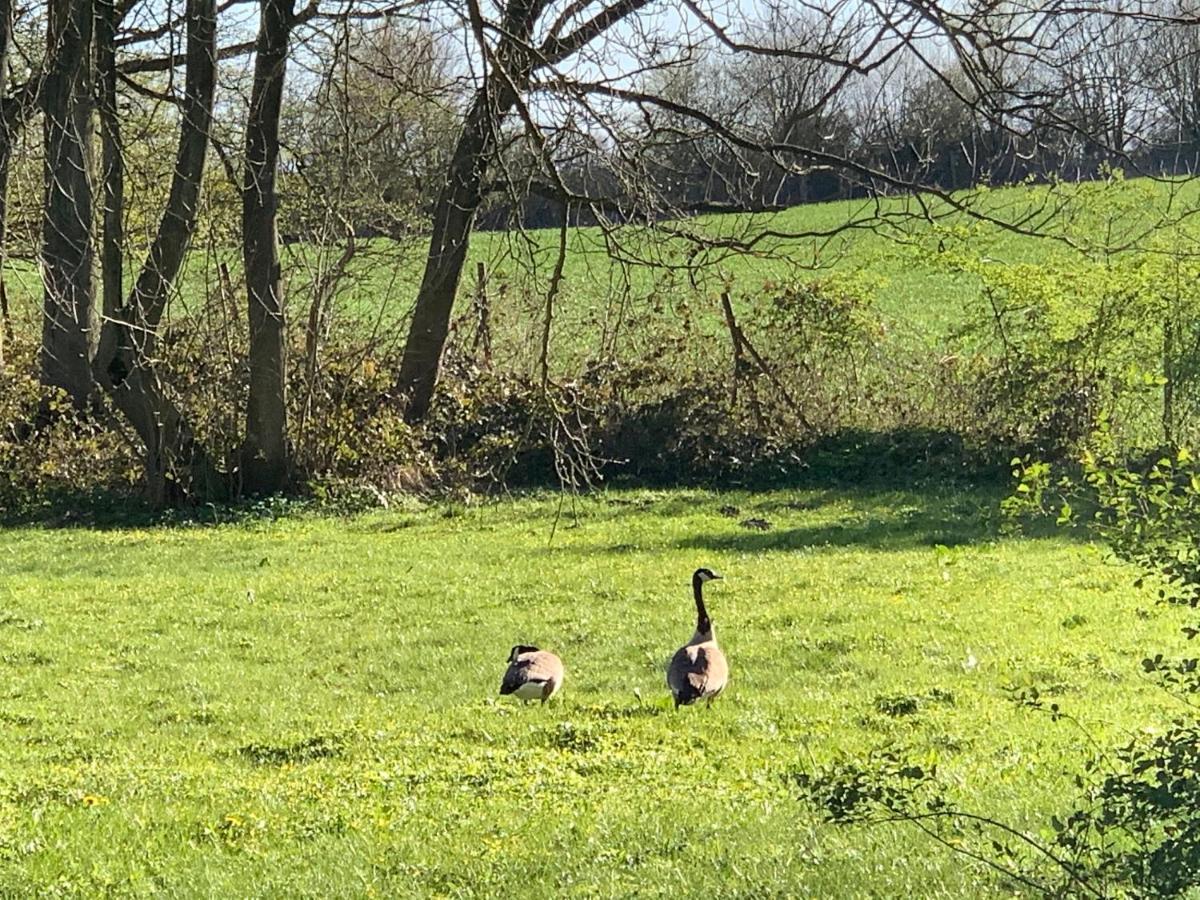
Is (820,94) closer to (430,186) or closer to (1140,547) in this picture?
(1140,547)

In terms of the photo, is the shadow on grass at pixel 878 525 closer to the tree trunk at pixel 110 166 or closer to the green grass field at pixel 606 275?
the green grass field at pixel 606 275

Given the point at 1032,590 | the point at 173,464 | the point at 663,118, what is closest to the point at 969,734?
the point at 1032,590

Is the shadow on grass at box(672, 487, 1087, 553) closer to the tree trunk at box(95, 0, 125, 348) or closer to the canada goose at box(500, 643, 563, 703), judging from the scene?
the canada goose at box(500, 643, 563, 703)

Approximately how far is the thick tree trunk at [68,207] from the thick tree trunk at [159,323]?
0.81 metres

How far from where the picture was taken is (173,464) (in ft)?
64.7

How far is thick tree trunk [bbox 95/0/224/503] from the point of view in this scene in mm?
16344

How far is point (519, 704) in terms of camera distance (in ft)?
32.6

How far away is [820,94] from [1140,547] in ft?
19.9

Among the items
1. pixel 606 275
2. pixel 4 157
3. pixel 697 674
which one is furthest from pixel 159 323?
pixel 697 674

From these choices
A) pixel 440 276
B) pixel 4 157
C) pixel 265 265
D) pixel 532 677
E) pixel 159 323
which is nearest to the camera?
pixel 532 677

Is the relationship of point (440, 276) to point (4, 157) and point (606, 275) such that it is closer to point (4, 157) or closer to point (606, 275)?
point (606, 275)

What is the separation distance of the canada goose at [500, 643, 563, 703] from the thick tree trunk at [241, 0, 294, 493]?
859cm

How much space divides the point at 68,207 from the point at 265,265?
2758 mm

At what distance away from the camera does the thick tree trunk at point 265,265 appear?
55.1ft
